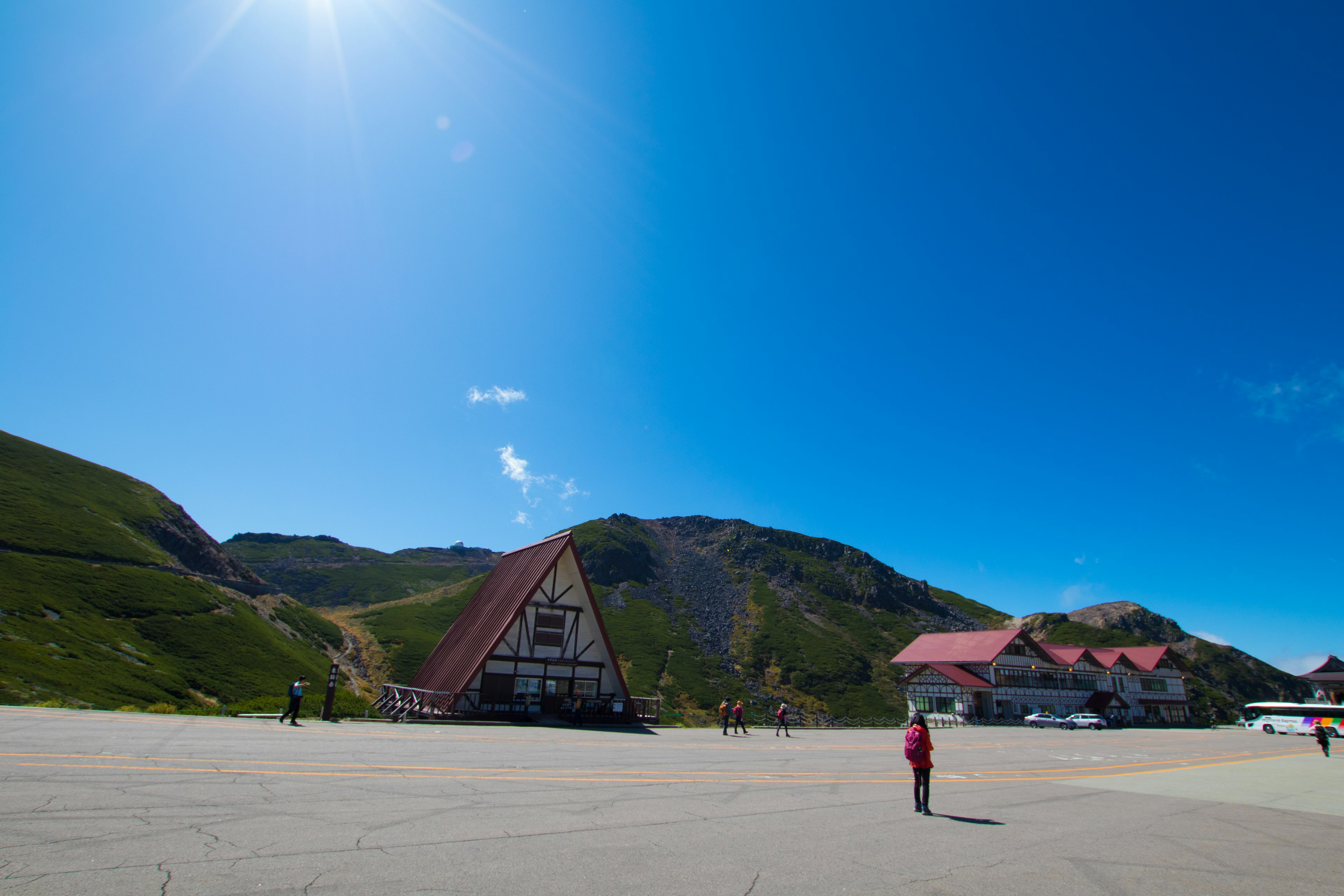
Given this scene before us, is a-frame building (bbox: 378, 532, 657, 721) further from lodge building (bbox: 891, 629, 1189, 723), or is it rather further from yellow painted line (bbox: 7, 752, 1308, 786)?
lodge building (bbox: 891, 629, 1189, 723)

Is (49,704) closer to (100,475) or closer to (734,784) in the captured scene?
(734,784)

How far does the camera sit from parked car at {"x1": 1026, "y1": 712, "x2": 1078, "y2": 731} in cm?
6281

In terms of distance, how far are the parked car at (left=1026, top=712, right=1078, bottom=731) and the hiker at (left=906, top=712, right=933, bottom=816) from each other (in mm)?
65190

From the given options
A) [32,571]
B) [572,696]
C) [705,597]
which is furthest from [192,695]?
[705,597]

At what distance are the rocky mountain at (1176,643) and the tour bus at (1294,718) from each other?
62522 mm

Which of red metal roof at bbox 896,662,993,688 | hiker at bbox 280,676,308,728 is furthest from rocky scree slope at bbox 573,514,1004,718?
hiker at bbox 280,676,308,728

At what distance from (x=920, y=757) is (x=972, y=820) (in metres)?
1.23

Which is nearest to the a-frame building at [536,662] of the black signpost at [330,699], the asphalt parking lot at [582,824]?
the black signpost at [330,699]

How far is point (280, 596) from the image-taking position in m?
86.3

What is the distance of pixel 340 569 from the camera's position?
520 feet

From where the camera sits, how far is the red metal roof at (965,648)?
221 feet

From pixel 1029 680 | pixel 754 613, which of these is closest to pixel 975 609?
pixel 754 613

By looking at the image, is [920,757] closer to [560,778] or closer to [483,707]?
[560,778]

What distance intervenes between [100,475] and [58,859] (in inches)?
4705
